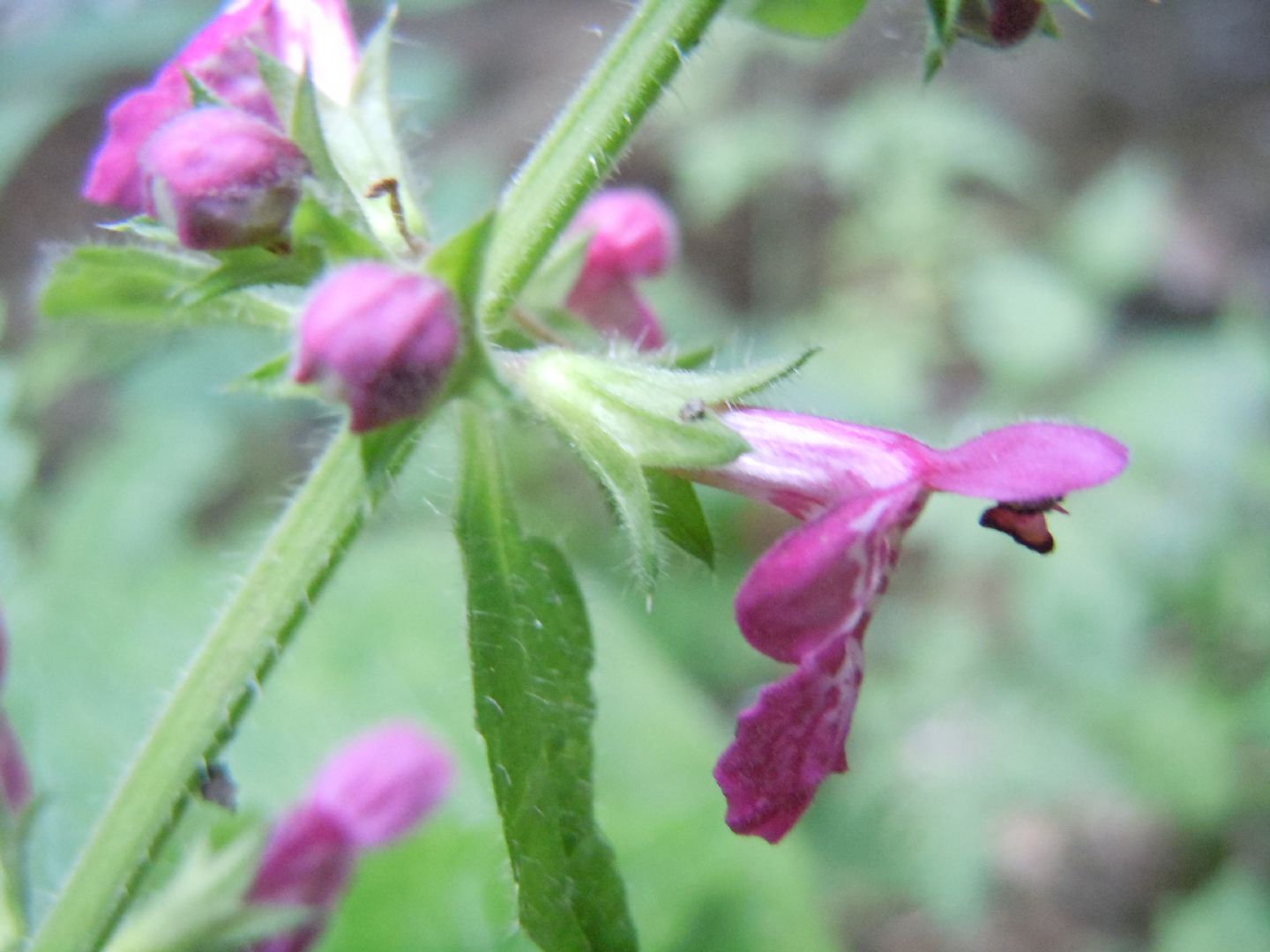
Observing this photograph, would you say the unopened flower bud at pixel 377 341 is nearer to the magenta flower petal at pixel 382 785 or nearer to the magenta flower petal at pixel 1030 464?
the magenta flower petal at pixel 1030 464

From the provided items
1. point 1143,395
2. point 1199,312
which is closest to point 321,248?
point 1143,395

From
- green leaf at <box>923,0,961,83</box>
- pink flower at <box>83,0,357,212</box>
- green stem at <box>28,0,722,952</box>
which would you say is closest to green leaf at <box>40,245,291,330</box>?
pink flower at <box>83,0,357,212</box>

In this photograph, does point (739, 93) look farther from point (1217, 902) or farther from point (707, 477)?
point (707, 477)

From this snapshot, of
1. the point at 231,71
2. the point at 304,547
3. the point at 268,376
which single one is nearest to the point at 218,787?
the point at 304,547

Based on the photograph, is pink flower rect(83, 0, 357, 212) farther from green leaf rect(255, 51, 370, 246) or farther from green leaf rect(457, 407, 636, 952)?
green leaf rect(457, 407, 636, 952)

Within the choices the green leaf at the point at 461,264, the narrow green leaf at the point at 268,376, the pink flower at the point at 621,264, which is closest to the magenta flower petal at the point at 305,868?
the narrow green leaf at the point at 268,376

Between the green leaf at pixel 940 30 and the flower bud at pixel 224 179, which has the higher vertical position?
the green leaf at pixel 940 30
